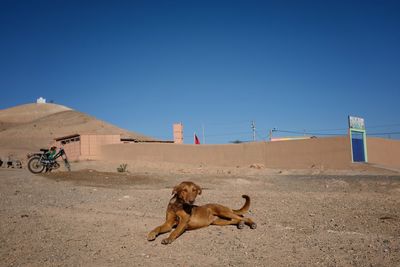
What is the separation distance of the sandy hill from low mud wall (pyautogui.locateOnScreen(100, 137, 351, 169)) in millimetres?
13427

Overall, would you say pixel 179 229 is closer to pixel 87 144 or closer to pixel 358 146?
pixel 358 146

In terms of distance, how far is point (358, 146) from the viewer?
82.2 feet

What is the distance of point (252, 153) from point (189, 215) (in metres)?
22.0

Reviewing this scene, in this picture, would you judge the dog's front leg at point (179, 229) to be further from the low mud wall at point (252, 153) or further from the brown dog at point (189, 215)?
the low mud wall at point (252, 153)

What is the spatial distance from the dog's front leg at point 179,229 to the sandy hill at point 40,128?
119ft

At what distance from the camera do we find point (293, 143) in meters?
25.7

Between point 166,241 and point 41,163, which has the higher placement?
point 41,163

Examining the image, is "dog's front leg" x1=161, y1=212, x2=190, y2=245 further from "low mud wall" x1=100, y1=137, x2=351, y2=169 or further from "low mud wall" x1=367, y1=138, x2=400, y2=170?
"low mud wall" x1=367, y1=138, x2=400, y2=170

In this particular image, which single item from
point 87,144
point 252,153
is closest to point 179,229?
point 252,153

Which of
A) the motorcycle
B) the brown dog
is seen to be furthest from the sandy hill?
the brown dog

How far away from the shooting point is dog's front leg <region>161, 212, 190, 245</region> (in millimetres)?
5215

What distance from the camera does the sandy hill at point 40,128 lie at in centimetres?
4756

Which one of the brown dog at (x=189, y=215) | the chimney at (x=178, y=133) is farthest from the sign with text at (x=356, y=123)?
the brown dog at (x=189, y=215)

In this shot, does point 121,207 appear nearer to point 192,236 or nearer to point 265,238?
point 192,236
